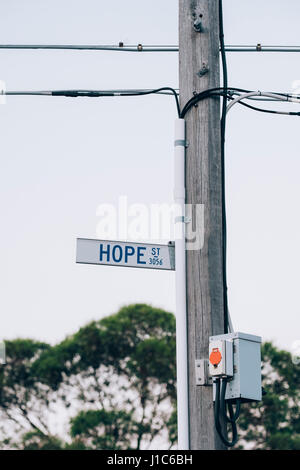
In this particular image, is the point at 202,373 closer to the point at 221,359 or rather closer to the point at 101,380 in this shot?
the point at 221,359

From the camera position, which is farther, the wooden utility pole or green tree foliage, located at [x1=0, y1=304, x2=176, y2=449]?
green tree foliage, located at [x1=0, y1=304, x2=176, y2=449]

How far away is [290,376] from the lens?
131 ft

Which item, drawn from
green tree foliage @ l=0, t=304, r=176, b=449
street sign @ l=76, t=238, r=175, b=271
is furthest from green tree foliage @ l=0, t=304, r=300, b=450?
street sign @ l=76, t=238, r=175, b=271

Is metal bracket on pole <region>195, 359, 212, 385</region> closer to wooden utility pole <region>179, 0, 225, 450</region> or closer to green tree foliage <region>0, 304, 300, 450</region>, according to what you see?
wooden utility pole <region>179, 0, 225, 450</region>

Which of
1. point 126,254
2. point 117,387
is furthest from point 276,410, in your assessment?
point 126,254

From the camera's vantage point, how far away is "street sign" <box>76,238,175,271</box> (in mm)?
6062

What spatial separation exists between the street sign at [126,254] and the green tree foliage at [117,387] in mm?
30993

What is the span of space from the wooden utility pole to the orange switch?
6.0 inches

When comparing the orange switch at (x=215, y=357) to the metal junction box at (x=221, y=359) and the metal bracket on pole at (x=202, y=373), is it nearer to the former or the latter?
the metal junction box at (x=221, y=359)

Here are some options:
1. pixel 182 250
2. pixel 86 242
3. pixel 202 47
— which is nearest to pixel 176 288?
pixel 182 250

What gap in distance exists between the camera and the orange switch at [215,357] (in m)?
5.41

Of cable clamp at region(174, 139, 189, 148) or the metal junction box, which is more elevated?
cable clamp at region(174, 139, 189, 148)

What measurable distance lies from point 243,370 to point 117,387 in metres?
34.4

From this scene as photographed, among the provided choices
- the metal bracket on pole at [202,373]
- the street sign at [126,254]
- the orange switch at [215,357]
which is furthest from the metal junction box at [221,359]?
the street sign at [126,254]
